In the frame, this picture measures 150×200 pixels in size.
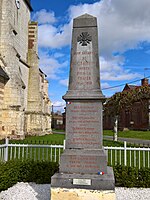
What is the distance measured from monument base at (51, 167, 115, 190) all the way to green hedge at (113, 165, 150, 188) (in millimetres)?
2107

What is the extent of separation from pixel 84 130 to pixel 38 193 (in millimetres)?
2265

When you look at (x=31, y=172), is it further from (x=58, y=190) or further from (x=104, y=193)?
(x=104, y=193)

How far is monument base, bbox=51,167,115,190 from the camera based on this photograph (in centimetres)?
430

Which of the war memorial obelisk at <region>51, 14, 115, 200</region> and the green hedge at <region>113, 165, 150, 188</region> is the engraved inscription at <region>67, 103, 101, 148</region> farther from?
the green hedge at <region>113, 165, 150, 188</region>

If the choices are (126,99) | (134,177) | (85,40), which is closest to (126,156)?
(134,177)

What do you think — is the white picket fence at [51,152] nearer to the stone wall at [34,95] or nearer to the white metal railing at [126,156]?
the white metal railing at [126,156]

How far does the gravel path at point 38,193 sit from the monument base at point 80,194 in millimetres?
964

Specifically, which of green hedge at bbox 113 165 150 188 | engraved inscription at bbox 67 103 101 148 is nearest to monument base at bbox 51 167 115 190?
engraved inscription at bbox 67 103 101 148

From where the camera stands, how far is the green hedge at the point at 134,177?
248 inches

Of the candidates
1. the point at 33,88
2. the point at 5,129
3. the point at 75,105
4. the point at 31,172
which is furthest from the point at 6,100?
the point at 75,105

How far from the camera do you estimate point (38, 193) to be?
5.68 meters

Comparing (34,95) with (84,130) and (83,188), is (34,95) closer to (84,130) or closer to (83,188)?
(84,130)

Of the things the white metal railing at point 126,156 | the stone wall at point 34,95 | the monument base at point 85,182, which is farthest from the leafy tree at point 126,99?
the monument base at point 85,182

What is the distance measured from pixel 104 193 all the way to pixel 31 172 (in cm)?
305
